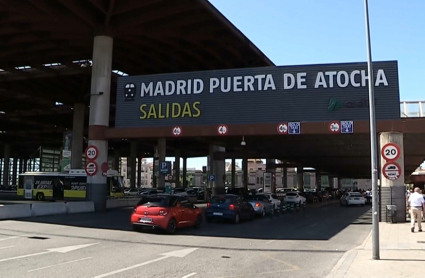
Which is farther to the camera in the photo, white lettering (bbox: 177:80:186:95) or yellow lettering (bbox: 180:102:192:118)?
white lettering (bbox: 177:80:186:95)

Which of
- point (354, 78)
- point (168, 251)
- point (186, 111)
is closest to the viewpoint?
point (168, 251)

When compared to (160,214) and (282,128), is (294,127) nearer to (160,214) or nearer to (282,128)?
(282,128)

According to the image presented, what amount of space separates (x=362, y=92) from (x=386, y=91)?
1285 millimetres

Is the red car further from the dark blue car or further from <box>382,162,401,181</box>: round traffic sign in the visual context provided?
<box>382,162,401,181</box>: round traffic sign

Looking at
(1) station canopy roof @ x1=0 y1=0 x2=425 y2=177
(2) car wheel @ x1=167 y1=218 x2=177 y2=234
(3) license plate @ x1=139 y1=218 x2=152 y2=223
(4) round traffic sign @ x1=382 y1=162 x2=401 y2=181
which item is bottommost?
(2) car wheel @ x1=167 y1=218 x2=177 y2=234

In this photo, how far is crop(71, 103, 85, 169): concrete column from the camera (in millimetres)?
51875

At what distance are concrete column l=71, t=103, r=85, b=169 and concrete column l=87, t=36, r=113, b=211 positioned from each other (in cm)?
2243

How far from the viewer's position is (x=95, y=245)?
44.3ft

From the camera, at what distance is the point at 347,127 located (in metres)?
24.3

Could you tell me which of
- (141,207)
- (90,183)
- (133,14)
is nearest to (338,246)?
(141,207)

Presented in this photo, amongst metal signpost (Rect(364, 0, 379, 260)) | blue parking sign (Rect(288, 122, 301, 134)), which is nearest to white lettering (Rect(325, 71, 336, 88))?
blue parking sign (Rect(288, 122, 301, 134))

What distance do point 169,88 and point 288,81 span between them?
7.63 meters

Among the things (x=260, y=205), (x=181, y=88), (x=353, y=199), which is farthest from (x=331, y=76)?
(x=353, y=199)

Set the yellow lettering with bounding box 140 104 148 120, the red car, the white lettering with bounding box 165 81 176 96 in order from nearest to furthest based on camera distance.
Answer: the red car
the white lettering with bounding box 165 81 176 96
the yellow lettering with bounding box 140 104 148 120
